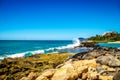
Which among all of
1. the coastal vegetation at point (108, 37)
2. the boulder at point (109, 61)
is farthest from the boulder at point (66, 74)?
the coastal vegetation at point (108, 37)

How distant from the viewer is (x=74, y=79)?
39.2 ft

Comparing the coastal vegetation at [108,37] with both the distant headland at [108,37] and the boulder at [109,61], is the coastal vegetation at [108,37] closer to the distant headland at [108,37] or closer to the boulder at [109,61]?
the distant headland at [108,37]

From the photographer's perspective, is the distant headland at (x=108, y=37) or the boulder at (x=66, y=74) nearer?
the boulder at (x=66, y=74)

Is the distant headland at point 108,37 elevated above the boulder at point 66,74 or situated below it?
above

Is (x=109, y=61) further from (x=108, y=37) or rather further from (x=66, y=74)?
(x=108, y=37)

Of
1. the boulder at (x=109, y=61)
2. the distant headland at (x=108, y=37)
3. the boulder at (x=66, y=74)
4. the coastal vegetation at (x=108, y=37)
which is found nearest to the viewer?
the boulder at (x=66, y=74)

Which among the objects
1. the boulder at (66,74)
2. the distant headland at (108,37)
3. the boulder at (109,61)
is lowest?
the boulder at (66,74)

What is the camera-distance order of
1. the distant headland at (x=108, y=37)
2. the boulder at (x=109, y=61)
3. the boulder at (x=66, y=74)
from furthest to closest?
the distant headland at (x=108, y=37) → the boulder at (x=109, y=61) → the boulder at (x=66, y=74)

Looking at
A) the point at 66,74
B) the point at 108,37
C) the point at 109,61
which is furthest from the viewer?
the point at 108,37

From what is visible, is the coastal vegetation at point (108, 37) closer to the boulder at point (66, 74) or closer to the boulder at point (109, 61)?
the boulder at point (109, 61)

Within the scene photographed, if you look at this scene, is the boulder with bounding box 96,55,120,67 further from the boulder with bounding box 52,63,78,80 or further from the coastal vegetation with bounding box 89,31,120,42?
the coastal vegetation with bounding box 89,31,120,42

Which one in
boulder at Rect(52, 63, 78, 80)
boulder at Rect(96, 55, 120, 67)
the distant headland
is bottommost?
boulder at Rect(52, 63, 78, 80)

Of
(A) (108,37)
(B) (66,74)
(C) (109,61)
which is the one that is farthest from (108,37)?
(B) (66,74)

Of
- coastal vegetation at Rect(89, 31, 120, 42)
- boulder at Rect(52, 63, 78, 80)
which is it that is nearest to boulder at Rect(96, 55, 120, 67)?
boulder at Rect(52, 63, 78, 80)
